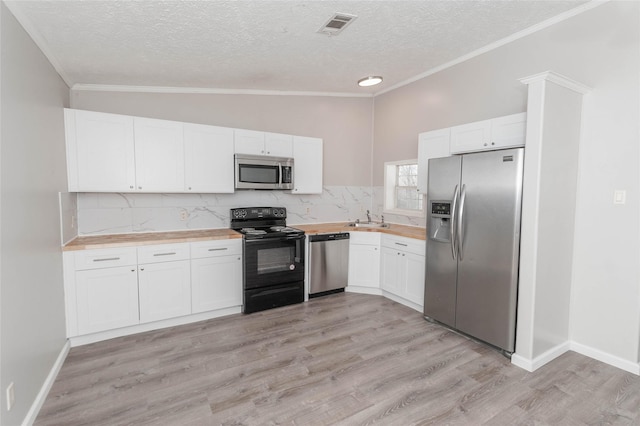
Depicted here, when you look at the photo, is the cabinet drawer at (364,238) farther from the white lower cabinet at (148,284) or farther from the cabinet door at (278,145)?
the white lower cabinet at (148,284)

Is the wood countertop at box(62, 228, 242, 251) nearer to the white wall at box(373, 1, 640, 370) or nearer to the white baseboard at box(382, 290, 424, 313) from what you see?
the white baseboard at box(382, 290, 424, 313)

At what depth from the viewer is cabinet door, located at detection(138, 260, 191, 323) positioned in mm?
3189

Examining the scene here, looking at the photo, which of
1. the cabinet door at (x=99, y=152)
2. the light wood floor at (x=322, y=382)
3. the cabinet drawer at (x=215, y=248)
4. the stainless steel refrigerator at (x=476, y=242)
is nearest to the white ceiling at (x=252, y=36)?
the cabinet door at (x=99, y=152)

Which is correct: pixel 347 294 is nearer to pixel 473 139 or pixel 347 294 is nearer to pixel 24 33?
pixel 473 139

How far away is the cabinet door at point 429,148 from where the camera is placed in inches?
140

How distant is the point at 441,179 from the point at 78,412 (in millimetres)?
3438

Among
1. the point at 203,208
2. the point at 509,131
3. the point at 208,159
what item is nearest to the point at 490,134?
the point at 509,131

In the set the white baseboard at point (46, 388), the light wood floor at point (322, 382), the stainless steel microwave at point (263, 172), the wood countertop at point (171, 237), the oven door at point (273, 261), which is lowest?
the light wood floor at point (322, 382)

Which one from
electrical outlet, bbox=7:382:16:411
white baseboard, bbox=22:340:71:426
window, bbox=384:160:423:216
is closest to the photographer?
electrical outlet, bbox=7:382:16:411

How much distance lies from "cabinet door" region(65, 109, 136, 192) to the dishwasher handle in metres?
2.12

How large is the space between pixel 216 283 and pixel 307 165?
198 cm

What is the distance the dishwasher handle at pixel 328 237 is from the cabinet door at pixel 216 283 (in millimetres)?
963

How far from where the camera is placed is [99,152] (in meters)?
3.19

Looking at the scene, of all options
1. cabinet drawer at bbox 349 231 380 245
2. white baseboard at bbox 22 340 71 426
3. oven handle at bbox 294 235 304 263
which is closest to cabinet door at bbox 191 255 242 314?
oven handle at bbox 294 235 304 263
